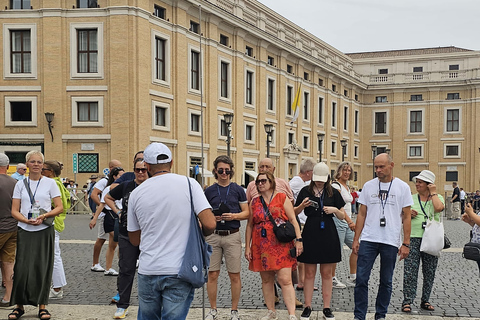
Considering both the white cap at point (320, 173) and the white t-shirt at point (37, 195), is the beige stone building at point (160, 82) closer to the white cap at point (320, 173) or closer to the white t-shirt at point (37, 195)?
the white t-shirt at point (37, 195)

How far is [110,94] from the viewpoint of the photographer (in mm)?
28219

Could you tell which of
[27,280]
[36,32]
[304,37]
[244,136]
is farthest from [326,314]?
[304,37]

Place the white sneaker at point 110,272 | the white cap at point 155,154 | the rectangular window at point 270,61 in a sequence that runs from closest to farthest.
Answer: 1. the white cap at point 155,154
2. the white sneaker at point 110,272
3. the rectangular window at point 270,61

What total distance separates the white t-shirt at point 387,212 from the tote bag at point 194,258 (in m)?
2.87

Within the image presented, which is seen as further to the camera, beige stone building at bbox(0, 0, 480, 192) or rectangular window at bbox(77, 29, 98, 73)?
rectangular window at bbox(77, 29, 98, 73)

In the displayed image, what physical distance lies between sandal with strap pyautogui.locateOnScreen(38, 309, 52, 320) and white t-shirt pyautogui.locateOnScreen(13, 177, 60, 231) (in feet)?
3.38

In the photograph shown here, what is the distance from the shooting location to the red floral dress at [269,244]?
6273 millimetres

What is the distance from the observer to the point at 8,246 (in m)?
7.19

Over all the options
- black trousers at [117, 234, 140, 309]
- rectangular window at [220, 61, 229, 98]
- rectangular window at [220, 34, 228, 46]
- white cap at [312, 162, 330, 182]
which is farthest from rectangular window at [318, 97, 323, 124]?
black trousers at [117, 234, 140, 309]

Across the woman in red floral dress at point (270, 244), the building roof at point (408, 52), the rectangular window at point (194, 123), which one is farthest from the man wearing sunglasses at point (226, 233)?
the building roof at point (408, 52)

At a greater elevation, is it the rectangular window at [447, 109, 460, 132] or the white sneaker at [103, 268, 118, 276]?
the rectangular window at [447, 109, 460, 132]

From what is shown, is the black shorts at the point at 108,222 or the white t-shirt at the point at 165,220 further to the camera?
the black shorts at the point at 108,222

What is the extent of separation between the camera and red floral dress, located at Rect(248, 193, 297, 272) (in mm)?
6273

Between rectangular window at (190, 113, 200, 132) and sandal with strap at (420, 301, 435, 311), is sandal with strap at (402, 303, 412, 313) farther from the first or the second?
rectangular window at (190, 113, 200, 132)
